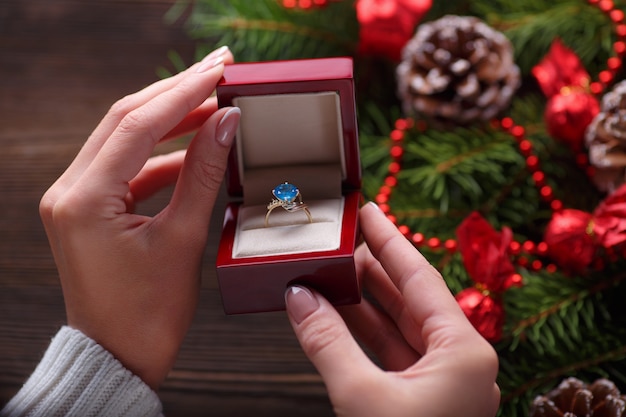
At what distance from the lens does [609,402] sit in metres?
0.71

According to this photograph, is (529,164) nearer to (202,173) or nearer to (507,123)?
(507,123)

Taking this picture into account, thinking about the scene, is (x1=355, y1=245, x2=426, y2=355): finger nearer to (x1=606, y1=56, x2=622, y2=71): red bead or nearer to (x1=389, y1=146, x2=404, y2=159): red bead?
(x1=389, y1=146, x2=404, y2=159): red bead

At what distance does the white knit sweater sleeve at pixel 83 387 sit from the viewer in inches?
29.2

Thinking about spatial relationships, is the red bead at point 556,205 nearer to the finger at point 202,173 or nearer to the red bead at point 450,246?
the red bead at point 450,246

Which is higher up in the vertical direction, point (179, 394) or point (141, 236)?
point (141, 236)

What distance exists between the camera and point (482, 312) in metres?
0.75

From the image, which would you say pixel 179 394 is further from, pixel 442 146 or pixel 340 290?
pixel 442 146

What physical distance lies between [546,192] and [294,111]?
36 cm

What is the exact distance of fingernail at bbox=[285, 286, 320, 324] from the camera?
66 cm

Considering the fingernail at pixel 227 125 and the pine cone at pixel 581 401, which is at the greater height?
the fingernail at pixel 227 125

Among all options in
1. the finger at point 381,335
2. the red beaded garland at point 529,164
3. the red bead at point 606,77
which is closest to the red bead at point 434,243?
the red beaded garland at point 529,164

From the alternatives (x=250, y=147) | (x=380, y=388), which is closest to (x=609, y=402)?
(x=380, y=388)

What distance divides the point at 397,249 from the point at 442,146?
0.78ft

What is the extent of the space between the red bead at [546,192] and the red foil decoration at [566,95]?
68 mm
